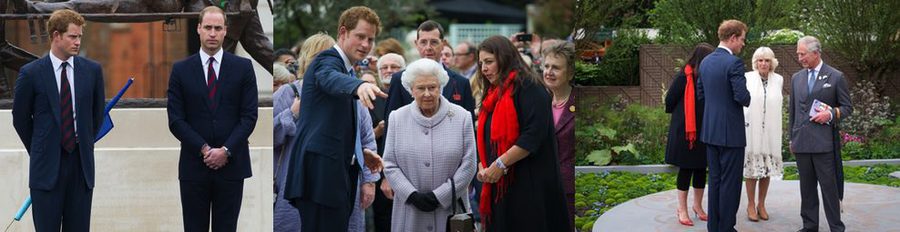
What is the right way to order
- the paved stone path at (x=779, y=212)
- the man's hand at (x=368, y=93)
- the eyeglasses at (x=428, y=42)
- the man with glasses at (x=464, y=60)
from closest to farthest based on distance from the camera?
the man's hand at (x=368, y=93), the paved stone path at (x=779, y=212), the eyeglasses at (x=428, y=42), the man with glasses at (x=464, y=60)

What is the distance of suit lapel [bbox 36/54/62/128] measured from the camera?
486cm

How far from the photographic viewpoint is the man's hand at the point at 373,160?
15.7 feet

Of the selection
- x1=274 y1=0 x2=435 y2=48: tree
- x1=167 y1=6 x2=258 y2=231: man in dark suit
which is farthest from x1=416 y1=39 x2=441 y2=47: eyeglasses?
x1=167 y1=6 x2=258 y2=231: man in dark suit

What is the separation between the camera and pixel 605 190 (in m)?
5.25

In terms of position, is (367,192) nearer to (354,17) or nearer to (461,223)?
(461,223)

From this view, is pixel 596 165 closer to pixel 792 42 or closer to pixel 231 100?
pixel 792 42

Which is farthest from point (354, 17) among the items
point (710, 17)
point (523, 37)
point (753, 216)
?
point (523, 37)

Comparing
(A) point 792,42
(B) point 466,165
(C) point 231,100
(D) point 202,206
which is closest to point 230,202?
(D) point 202,206

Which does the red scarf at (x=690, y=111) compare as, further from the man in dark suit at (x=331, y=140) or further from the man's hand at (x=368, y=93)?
the man's hand at (x=368, y=93)

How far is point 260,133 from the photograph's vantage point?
550 centimetres

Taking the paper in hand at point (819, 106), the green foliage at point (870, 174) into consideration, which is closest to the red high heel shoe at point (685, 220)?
the green foliage at point (870, 174)

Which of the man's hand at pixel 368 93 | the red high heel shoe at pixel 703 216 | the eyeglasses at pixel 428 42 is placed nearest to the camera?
the man's hand at pixel 368 93

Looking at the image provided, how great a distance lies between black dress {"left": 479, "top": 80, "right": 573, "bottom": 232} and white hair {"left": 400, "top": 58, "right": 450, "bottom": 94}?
0.28m

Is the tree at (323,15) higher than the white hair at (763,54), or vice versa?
the tree at (323,15)
